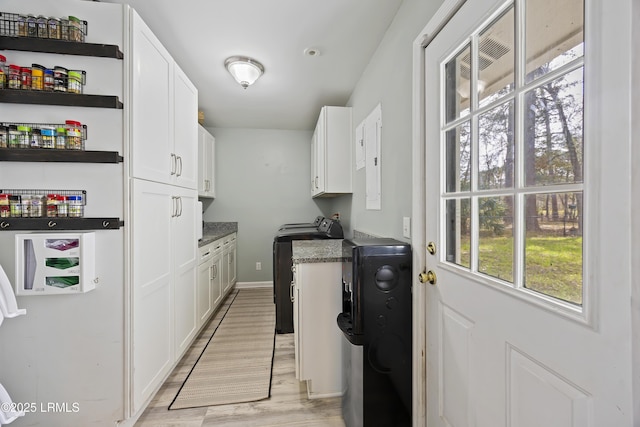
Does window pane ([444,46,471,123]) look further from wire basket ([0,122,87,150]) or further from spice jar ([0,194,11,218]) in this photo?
spice jar ([0,194,11,218])

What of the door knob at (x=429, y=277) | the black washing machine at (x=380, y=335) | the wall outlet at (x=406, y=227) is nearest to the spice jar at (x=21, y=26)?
the black washing machine at (x=380, y=335)

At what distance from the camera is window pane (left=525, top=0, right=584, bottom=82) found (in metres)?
0.60

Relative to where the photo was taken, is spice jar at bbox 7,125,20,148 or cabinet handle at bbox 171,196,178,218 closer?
spice jar at bbox 7,125,20,148

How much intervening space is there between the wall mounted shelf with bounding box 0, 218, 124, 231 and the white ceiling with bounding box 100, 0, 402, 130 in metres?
1.29

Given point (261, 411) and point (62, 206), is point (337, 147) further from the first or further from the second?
point (261, 411)

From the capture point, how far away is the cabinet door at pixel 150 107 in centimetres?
130

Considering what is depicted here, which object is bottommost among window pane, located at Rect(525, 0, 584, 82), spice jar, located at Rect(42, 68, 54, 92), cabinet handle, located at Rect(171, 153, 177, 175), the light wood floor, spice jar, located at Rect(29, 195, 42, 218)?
the light wood floor

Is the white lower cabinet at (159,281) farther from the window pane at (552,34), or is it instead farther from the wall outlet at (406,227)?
the window pane at (552,34)

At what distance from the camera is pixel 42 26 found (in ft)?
3.97

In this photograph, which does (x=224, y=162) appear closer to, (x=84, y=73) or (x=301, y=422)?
(x=84, y=73)

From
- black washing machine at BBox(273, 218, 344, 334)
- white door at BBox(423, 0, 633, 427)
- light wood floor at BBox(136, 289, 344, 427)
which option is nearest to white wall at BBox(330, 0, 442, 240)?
white door at BBox(423, 0, 633, 427)

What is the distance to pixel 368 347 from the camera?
3.99 ft

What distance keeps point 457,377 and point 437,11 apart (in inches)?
61.6

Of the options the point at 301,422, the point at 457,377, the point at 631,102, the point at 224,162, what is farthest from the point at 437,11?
the point at 224,162
